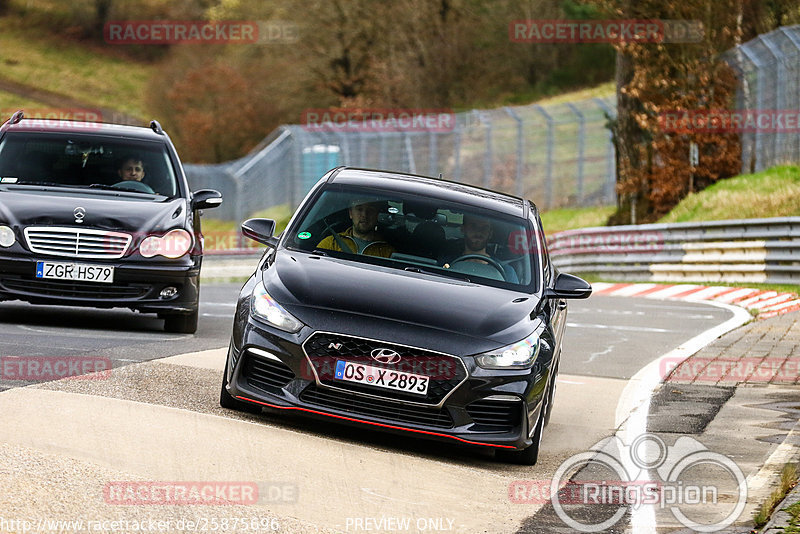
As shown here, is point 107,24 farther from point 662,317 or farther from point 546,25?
point 662,317

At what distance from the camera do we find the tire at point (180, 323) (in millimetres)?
12414

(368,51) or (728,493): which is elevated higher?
(728,493)

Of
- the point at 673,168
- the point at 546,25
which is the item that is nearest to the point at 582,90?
the point at 546,25

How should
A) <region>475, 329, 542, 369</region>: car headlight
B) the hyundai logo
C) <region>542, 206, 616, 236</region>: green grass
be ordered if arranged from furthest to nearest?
1. <region>542, 206, 616, 236</region>: green grass
2. <region>475, 329, 542, 369</region>: car headlight
3. the hyundai logo

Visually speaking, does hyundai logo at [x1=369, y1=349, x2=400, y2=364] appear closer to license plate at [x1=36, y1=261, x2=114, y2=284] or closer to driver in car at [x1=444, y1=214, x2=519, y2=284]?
driver in car at [x1=444, y1=214, x2=519, y2=284]

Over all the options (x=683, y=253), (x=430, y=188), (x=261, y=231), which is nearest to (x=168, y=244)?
(x=261, y=231)

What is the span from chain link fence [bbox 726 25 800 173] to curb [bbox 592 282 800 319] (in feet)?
16.6

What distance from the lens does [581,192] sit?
40438mm

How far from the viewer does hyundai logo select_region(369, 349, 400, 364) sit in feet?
24.5

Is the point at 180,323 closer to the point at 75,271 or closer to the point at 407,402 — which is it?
the point at 75,271

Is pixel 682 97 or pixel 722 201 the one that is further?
pixel 682 97

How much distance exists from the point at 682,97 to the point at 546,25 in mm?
44566

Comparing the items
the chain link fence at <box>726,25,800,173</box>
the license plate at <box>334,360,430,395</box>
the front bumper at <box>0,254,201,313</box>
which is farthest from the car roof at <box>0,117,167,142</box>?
the chain link fence at <box>726,25,800,173</box>

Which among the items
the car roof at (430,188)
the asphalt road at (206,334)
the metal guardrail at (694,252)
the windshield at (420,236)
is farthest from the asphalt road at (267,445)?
the metal guardrail at (694,252)
